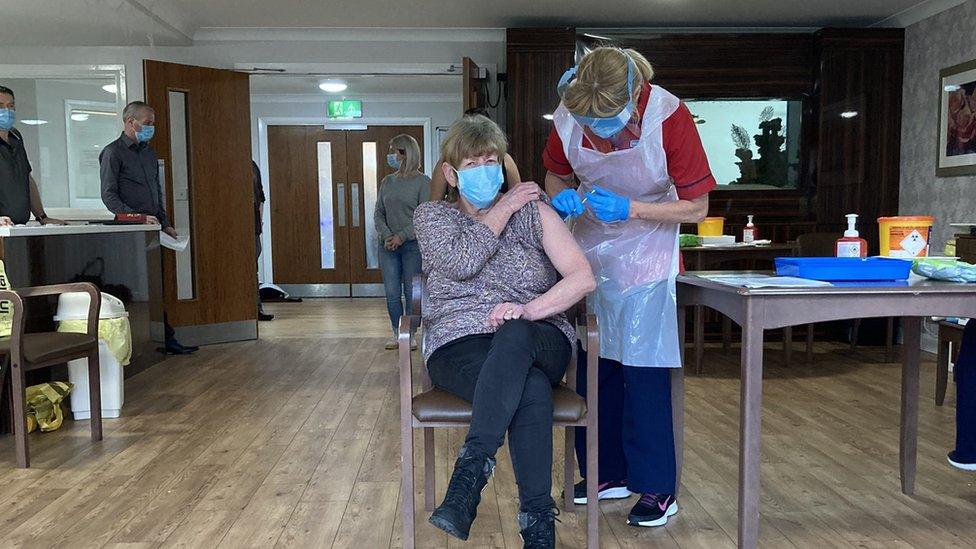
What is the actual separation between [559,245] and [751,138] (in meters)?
4.10

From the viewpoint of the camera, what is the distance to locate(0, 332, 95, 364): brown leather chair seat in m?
2.62

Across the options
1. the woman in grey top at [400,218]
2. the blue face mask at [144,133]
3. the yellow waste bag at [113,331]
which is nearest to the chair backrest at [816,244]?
the woman in grey top at [400,218]

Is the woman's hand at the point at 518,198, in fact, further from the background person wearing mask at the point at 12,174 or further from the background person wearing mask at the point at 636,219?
the background person wearing mask at the point at 12,174

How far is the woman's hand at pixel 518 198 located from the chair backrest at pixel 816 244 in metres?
3.13

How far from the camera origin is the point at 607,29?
5.64 metres

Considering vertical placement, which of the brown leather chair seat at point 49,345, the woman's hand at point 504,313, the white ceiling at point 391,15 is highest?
the white ceiling at point 391,15

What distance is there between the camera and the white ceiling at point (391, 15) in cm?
507

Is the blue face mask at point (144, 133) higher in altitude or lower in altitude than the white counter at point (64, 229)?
higher

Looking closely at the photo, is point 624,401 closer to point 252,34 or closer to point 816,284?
point 816,284

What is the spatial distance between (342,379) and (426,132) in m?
5.11

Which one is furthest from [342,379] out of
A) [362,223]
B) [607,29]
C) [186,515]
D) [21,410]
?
[362,223]

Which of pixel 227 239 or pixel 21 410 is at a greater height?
pixel 227 239

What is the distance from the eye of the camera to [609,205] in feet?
6.29

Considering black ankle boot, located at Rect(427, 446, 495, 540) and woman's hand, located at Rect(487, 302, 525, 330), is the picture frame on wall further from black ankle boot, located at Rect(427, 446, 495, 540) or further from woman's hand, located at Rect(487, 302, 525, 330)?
black ankle boot, located at Rect(427, 446, 495, 540)
